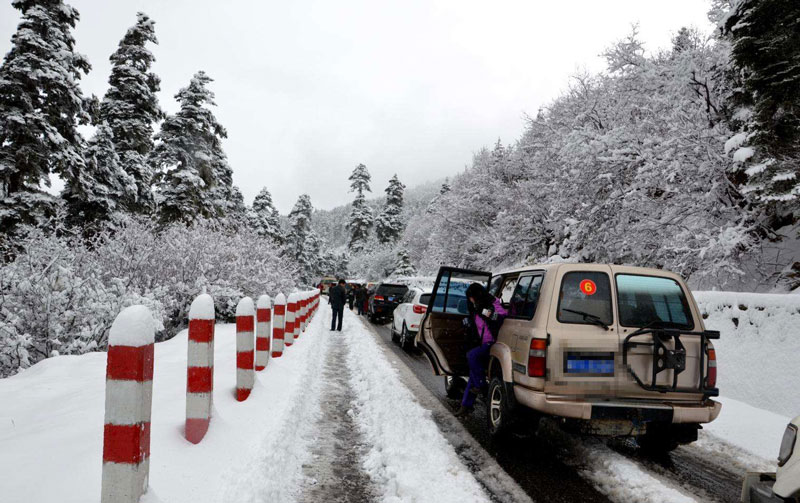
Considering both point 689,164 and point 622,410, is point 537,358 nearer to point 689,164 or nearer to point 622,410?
point 622,410

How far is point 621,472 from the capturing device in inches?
159

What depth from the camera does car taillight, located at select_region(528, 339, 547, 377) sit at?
4.14 metres

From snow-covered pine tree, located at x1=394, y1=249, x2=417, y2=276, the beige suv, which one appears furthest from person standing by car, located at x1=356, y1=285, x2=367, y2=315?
snow-covered pine tree, located at x1=394, y1=249, x2=417, y2=276

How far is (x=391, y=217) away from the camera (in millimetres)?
73625

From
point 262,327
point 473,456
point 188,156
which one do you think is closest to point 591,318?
point 473,456

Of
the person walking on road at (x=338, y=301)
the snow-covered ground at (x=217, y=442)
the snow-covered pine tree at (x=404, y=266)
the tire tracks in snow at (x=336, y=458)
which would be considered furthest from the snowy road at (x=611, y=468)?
the snow-covered pine tree at (x=404, y=266)

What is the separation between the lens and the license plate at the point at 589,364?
407 cm

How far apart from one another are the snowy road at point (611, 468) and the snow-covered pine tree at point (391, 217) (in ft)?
222

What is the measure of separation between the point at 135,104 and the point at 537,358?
87.6ft

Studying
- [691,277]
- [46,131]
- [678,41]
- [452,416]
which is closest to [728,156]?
[691,277]

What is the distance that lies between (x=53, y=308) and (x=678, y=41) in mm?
20557

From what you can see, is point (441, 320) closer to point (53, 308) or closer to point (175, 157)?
point (53, 308)

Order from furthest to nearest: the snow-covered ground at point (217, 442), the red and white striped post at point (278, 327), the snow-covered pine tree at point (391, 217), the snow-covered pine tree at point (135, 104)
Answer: the snow-covered pine tree at point (391, 217)
the snow-covered pine tree at point (135, 104)
the red and white striped post at point (278, 327)
the snow-covered ground at point (217, 442)

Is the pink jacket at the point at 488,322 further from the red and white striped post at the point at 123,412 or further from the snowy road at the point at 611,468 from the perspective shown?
the red and white striped post at the point at 123,412
